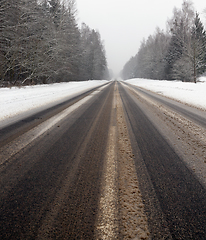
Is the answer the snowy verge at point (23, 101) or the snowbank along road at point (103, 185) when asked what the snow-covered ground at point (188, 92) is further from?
the snowy verge at point (23, 101)

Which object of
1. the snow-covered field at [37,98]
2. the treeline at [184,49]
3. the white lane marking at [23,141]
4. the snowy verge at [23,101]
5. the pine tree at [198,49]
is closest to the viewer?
the white lane marking at [23,141]

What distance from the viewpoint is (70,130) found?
285 centimetres

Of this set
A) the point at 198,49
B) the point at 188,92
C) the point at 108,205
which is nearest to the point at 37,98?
the point at 108,205

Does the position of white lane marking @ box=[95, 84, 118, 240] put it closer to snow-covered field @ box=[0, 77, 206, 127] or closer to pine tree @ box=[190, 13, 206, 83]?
snow-covered field @ box=[0, 77, 206, 127]

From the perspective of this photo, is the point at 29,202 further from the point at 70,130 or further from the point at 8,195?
the point at 70,130

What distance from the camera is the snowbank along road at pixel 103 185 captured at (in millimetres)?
965

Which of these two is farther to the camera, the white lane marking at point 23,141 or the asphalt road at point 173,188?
the white lane marking at point 23,141

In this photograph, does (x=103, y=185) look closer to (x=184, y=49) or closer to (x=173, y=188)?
(x=173, y=188)

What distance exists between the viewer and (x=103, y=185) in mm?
1358

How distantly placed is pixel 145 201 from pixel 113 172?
46 cm

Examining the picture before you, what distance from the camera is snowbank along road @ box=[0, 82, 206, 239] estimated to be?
0.96m

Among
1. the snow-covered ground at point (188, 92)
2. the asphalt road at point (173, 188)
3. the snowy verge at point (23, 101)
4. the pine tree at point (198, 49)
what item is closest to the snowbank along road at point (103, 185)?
the asphalt road at point (173, 188)

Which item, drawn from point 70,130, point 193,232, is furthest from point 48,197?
point 70,130

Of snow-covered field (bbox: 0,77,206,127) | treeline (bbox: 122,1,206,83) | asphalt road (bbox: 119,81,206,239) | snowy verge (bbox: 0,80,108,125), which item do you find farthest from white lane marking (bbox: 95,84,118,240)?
treeline (bbox: 122,1,206,83)
